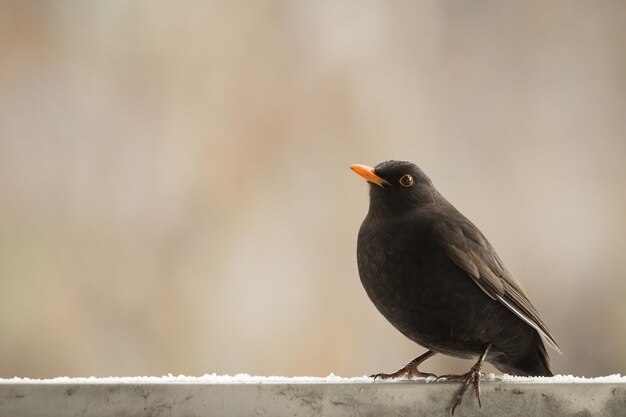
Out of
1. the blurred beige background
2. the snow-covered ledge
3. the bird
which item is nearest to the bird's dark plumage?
the bird

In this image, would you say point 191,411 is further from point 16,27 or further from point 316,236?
point 16,27

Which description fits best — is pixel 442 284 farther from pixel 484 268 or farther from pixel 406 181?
pixel 406 181

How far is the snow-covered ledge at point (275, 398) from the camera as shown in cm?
155

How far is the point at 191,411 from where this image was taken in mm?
1553

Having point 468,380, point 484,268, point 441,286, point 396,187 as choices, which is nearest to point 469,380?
point 468,380

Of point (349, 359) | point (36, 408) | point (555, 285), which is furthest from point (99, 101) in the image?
point (36, 408)

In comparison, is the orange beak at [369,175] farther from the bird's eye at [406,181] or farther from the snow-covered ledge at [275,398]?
the snow-covered ledge at [275,398]

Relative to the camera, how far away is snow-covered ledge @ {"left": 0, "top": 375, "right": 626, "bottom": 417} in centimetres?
155

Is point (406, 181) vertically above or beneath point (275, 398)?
above

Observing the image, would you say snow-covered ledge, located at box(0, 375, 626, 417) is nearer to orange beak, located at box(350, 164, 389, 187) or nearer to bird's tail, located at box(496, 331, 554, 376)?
bird's tail, located at box(496, 331, 554, 376)

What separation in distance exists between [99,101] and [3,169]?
71 centimetres

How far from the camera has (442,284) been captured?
6.49ft

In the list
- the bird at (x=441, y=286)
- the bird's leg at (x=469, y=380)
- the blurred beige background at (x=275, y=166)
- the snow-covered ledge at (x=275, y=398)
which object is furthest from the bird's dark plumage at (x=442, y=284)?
the blurred beige background at (x=275, y=166)

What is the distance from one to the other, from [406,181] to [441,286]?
1.17 feet
